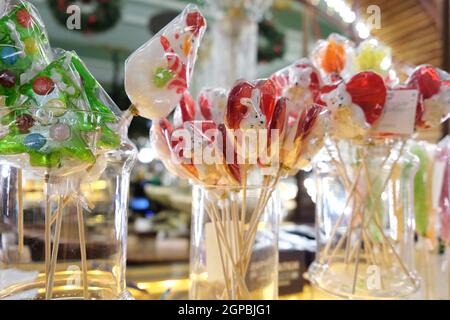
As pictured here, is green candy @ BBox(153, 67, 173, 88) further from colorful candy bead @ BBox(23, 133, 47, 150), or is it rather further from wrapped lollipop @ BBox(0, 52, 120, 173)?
colorful candy bead @ BBox(23, 133, 47, 150)

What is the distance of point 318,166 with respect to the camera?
1.09 metres

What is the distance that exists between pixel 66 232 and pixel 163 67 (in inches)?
13.9

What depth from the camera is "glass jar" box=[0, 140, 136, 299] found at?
0.70 m

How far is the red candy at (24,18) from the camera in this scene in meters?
0.67

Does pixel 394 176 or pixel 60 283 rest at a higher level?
pixel 394 176

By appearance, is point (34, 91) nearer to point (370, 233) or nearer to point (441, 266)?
point (370, 233)

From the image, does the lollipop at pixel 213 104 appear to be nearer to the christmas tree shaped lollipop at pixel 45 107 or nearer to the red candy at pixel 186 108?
the red candy at pixel 186 108

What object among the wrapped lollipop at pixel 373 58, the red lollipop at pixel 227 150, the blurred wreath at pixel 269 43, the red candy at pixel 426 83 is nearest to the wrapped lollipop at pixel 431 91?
the red candy at pixel 426 83

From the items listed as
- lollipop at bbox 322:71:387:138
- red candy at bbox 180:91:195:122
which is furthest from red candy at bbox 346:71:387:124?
red candy at bbox 180:91:195:122

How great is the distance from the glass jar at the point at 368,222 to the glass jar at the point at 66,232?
513mm

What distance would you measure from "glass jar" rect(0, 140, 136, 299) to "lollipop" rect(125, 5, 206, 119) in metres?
0.11

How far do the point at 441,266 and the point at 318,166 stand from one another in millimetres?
442

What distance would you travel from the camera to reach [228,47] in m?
3.12
